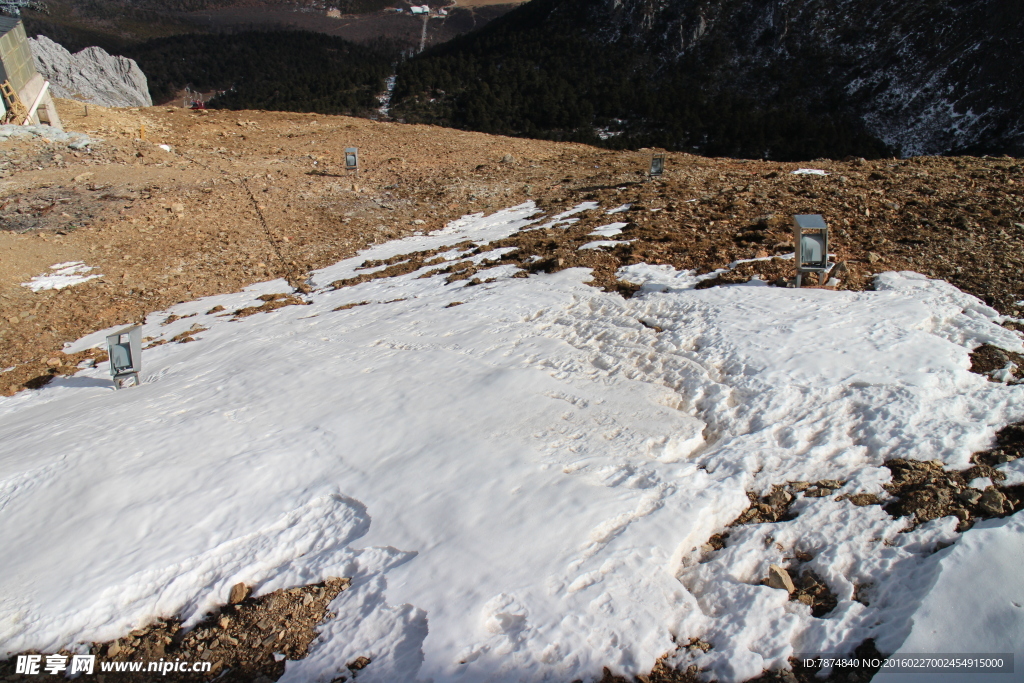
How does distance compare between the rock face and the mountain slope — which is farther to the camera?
the mountain slope

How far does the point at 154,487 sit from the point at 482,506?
2.77m

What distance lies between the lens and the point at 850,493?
3945 mm

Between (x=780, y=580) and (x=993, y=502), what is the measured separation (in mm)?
1372

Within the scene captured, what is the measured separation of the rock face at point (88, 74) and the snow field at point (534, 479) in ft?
98.9

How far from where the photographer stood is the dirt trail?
317 inches

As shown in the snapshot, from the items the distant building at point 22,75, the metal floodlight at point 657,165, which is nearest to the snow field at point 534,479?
the metal floodlight at point 657,165

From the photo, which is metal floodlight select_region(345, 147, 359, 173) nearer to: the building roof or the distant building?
the distant building

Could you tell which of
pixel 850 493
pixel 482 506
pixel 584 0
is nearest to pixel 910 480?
pixel 850 493

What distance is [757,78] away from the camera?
46719 mm

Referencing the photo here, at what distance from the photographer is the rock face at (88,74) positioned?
2959 centimetres

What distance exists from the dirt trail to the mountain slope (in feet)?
Result: 70.7

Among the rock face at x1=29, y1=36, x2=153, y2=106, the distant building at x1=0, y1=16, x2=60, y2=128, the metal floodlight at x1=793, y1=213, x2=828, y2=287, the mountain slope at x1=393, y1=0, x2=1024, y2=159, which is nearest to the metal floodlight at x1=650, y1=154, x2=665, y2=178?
→ the metal floodlight at x1=793, y1=213, x2=828, y2=287

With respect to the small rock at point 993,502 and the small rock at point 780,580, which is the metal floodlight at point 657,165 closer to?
the small rock at point 993,502

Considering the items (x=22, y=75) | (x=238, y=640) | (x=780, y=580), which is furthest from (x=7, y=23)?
(x=780, y=580)
